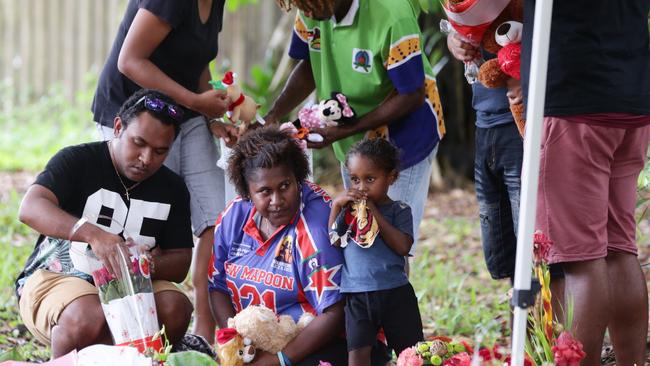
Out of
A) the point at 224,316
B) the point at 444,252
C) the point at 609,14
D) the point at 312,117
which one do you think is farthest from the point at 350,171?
the point at 444,252

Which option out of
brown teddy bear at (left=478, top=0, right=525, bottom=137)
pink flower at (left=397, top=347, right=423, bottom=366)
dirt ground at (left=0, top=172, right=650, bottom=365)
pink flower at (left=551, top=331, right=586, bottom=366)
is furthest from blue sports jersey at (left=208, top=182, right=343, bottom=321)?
dirt ground at (left=0, top=172, right=650, bottom=365)

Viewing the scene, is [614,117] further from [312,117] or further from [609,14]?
[312,117]

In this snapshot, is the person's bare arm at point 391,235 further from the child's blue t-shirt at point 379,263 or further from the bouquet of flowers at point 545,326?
the bouquet of flowers at point 545,326

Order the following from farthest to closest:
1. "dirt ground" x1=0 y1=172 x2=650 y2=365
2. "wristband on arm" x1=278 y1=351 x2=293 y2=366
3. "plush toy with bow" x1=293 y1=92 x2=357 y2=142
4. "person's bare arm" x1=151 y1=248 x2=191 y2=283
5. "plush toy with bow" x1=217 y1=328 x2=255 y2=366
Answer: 1. "dirt ground" x1=0 y1=172 x2=650 y2=365
2. "plush toy with bow" x1=293 y1=92 x2=357 y2=142
3. "person's bare arm" x1=151 y1=248 x2=191 y2=283
4. "wristband on arm" x1=278 y1=351 x2=293 y2=366
5. "plush toy with bow" x1=217 y1=328 x2=255 y2=366

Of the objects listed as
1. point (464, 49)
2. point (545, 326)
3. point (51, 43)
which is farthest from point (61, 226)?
point (51, 43)

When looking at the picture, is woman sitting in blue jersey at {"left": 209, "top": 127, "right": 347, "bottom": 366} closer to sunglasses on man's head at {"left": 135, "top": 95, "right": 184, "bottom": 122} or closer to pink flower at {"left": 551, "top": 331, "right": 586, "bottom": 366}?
sunglasses on man's head at {"left": 135, "top": 95, "right": 184, "bottom": 122}

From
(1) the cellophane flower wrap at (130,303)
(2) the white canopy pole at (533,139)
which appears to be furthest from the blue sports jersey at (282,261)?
(2) the white canopy pole at (533,139)

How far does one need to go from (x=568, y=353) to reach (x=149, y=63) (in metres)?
2.03

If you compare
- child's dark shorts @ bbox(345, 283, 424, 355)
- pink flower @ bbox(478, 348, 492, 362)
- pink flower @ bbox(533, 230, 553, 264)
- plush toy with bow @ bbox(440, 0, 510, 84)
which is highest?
plush toy with bow @ bbox(440, 0, 510, 84)

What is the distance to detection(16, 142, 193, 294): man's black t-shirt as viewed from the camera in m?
3.75

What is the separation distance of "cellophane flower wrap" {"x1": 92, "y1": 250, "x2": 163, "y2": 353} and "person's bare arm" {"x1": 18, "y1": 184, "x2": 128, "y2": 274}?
0.17ft

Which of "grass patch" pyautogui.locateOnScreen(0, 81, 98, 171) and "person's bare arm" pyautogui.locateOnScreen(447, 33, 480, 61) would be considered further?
"grass patch" pyautogui.locateOnScreen(0, 81, 98, 171)

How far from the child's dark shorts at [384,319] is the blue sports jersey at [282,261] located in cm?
12

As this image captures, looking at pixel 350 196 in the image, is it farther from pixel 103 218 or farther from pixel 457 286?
pixel 457 286
